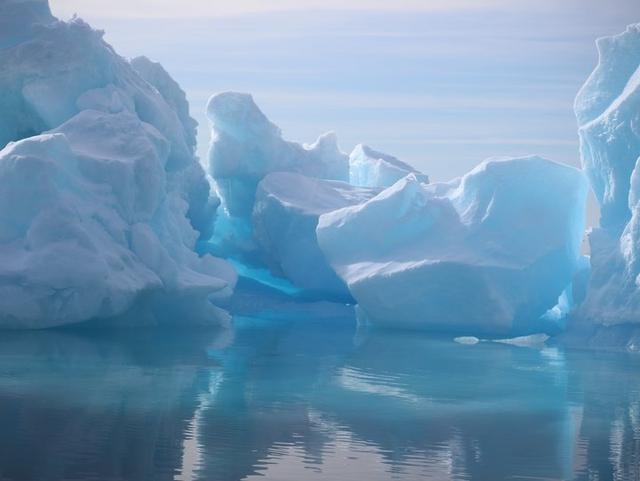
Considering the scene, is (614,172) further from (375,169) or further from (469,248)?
(375,169)

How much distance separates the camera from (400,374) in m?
12.4

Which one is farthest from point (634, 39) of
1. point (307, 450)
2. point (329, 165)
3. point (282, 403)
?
point (307, 450)

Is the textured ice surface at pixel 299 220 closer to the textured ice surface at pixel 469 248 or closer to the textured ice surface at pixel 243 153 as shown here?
the textured ice surface at pixel 243 153

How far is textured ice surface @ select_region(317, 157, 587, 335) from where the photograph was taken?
17.0m

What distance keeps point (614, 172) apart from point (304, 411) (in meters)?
9.76

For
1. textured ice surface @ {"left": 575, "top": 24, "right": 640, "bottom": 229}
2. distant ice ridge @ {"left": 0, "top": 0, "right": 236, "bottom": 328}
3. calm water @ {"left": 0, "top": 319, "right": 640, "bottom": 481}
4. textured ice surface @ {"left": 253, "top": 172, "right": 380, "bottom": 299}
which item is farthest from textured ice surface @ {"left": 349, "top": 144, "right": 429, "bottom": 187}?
calm water @ {"left": 0, "top": 319, "right": 640, "bottom": 481}

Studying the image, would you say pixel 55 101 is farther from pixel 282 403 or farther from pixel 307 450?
pixel 307 450

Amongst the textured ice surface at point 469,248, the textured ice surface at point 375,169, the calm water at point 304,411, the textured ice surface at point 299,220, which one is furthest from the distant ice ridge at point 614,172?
the textured ice surface at point 375,169

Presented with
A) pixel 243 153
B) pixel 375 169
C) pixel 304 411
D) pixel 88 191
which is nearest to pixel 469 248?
pixel 88 191

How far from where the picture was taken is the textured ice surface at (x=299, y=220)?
2030 centimetres

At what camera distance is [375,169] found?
23797mm

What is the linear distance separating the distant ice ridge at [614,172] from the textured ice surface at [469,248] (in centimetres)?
52

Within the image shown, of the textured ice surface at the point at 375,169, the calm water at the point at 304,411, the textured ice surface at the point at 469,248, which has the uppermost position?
the textured ice surface at the point at 375,169

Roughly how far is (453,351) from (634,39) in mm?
6360
